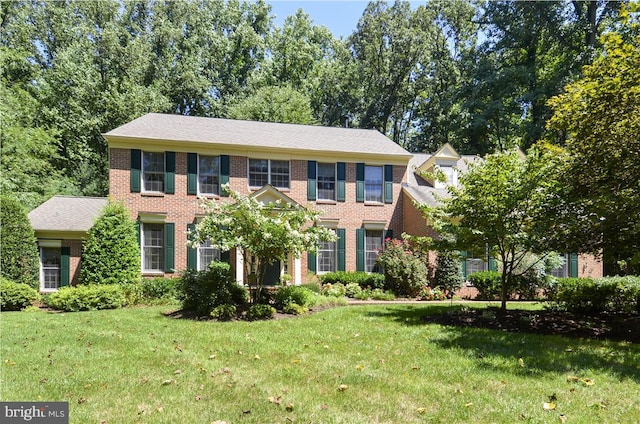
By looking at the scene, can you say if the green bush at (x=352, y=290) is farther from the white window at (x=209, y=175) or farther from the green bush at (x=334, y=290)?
the white window at (x=209, y=175)

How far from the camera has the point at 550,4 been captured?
25781 mm

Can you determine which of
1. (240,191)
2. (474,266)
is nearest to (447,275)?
(474,266)

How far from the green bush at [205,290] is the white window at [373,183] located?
9022 mm

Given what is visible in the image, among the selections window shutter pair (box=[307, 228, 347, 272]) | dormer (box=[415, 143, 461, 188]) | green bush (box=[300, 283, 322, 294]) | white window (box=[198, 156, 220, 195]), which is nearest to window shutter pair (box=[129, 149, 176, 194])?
white window (box=[198, 156, 220, 195])

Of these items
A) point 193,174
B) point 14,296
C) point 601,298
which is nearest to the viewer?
point 601,298

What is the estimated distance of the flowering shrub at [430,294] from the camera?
1516 cm

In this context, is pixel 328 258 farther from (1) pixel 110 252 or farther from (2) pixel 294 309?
(1) pixel 110 252

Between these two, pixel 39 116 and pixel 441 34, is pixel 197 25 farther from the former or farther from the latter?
pixel 441 34

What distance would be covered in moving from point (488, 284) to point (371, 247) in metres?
5.21

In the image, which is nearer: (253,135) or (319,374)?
(319,374)

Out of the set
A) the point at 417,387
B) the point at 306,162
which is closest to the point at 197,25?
the point at 306,162

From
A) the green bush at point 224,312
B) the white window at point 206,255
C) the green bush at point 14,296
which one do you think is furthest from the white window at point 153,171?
the green bush at point 224,312

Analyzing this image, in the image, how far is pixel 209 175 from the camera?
54.1 ft

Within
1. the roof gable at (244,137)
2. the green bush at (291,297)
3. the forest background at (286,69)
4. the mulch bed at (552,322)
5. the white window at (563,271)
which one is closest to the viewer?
the mulch bed at (552,322)
